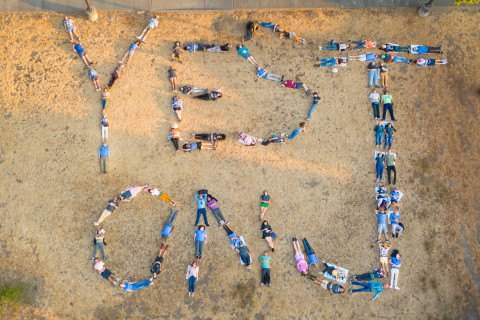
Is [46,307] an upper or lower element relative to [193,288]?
lower

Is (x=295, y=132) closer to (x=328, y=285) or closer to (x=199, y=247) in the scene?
(x=199, y=247)

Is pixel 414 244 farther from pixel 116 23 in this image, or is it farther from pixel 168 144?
pixel 116 23

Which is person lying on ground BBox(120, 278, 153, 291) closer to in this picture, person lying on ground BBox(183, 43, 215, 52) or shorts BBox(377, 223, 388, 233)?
shorts BBox(377, 223, 388, 233)

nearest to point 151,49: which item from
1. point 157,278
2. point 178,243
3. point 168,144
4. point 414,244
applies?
point 168,144

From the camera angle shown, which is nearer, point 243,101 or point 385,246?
point 385,246

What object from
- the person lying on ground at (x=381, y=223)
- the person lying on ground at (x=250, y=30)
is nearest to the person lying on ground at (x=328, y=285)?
the person lying on ground at (x=381, y=223)

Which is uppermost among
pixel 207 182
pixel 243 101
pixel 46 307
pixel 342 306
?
pixel 243 101
